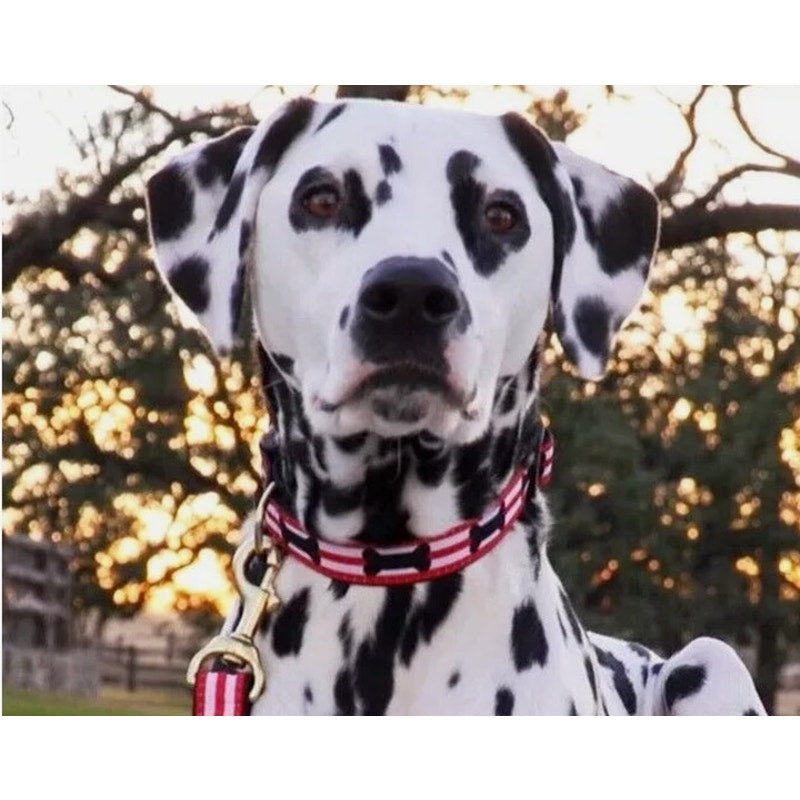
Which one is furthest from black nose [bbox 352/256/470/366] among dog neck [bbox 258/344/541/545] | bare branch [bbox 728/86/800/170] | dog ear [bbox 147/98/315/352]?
bare branch [bbox 728/86/800/170]

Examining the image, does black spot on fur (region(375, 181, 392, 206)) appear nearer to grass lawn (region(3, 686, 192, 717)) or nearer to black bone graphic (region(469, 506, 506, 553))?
black bone graphic (region(469, 506, 506, 553))

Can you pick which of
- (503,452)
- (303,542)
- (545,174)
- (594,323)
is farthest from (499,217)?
(303,542)

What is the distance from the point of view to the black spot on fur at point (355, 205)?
287 cm

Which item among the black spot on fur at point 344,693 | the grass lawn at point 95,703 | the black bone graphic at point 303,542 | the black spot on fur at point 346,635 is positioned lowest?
the black spot on fur at point 344,693

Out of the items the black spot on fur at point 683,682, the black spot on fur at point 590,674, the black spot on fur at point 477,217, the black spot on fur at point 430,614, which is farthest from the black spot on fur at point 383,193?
the black spot on fur at point 683,682

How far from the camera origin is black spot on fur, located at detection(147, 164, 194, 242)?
310 cm

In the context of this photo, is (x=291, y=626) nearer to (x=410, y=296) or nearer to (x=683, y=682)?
(x=410, y=296)

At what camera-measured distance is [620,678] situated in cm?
345

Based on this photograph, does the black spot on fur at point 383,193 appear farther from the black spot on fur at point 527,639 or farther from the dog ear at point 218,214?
the black spot on fur at point 527,639

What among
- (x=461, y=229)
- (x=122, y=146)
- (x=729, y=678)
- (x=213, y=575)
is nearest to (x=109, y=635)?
(x=213, y=575)

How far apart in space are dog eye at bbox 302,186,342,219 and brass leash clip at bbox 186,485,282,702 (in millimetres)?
503

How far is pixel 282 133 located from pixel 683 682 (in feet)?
4.38

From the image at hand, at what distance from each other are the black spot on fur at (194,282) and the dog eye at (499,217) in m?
0.50
